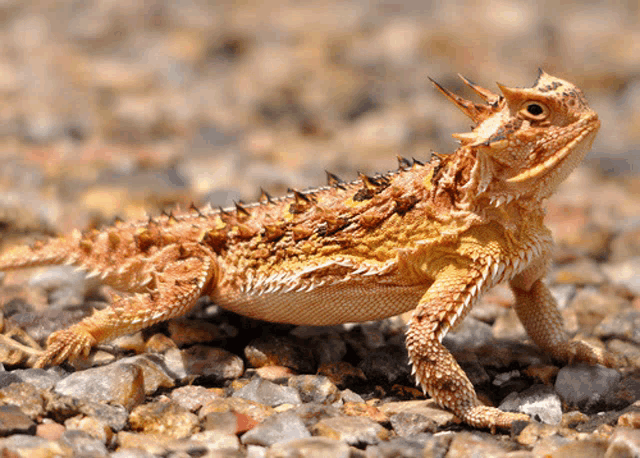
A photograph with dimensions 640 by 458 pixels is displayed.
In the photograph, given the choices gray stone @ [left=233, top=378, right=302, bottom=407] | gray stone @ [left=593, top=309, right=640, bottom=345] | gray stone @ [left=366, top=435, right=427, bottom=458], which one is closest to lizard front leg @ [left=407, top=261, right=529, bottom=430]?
gray stone @ [left=366, top=435, right=427, bottom=458]

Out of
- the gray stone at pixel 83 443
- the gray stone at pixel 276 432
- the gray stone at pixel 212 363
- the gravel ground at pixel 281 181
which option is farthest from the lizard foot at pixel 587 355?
the gray stone at pixel 83 443

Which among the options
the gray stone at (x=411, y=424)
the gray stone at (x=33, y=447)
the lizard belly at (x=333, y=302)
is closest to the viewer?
the gray stone at (x=33, y=447)

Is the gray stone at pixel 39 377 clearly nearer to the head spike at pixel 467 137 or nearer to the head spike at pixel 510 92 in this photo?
the head spike at pixel 467 137

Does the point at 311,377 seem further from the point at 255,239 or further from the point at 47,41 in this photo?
the point at 47,41

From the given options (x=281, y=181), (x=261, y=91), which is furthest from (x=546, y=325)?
(x=261, y=91)

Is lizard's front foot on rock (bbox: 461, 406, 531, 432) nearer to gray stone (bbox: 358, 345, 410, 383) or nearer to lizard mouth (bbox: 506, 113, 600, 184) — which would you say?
gray stone (bbox: 358, 345, 410, 383)
